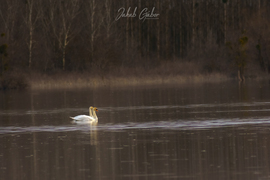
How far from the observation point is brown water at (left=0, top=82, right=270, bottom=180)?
1099 centimetres

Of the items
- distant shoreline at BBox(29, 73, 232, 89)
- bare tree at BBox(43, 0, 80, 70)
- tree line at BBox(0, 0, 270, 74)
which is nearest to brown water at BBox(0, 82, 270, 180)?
distant shoreline at BBox(29, 73, 232, 89)

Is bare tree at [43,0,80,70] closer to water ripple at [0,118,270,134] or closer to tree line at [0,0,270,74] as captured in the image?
tree line at [0,0,270,74]

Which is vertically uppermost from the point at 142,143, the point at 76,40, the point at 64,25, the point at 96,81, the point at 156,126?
the point at 64,25

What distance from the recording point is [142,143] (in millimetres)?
14555

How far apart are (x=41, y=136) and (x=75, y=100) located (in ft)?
52.9

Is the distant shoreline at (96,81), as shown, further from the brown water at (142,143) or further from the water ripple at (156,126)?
the water ripple at (156,126)

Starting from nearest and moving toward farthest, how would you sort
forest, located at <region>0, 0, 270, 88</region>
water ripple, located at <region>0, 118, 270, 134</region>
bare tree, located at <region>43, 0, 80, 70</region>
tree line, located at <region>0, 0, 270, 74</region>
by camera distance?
1. water ripple, located at <region>0, 118, 270, 134</region>
2. forest, located at <region>0, 0, 270, 88</region>
3. tree line, located at <region>0, 0, 270, 74</region>
4. bare tree, located at <region>43, 0, 80, 70</region>

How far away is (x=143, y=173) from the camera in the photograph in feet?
35.3

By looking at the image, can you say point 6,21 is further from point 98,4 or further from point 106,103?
point 106,103

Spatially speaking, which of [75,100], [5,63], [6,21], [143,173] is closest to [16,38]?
[6,21]

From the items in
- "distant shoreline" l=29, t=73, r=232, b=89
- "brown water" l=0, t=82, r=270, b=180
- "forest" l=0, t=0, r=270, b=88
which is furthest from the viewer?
"forest" l=0, t=0, r=270, b=88

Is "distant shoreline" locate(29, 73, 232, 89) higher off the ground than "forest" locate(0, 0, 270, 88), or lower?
lower

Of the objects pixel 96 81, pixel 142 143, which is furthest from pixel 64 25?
pixel 142 143

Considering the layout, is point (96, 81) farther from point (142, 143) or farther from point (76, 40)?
A: point (142, 143)
